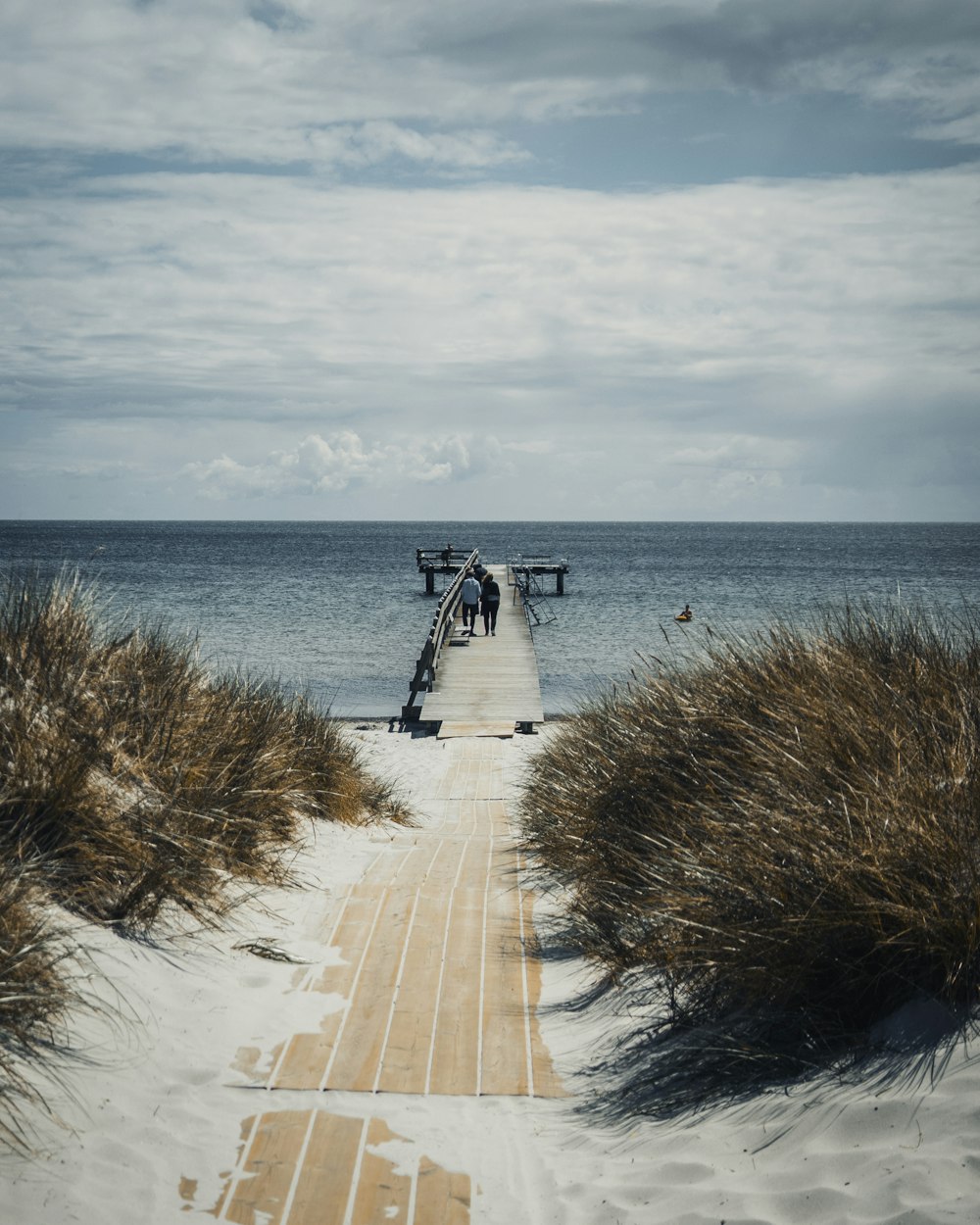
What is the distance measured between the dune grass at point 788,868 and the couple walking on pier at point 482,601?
17755 millimetres

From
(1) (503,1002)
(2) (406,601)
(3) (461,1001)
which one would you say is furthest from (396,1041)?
(2) (406,601)

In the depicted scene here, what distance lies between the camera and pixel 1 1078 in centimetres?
319

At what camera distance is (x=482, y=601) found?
2473 cm

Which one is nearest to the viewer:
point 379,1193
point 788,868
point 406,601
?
point 379,1193

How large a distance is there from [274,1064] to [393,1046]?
517 millimetres

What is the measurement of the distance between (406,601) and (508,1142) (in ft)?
147

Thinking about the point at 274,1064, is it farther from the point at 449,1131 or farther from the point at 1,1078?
the point at 1,1078

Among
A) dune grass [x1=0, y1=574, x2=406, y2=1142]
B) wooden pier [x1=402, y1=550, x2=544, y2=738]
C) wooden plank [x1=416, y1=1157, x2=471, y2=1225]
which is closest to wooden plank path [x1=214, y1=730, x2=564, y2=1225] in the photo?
wooden plank [x1=416, y1=1157, x2=471, y2=1225]

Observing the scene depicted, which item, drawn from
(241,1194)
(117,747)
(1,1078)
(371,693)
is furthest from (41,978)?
(371,693)

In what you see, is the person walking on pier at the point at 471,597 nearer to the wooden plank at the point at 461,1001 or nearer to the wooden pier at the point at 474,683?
the wooden pier at the point at 474,683

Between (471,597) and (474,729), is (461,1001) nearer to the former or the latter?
(474,729)

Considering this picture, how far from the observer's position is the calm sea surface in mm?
23406

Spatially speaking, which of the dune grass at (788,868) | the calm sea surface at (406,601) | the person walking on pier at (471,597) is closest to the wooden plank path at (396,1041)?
the dune grass at (788,868)

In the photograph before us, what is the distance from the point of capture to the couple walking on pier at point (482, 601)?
79.0 feet
